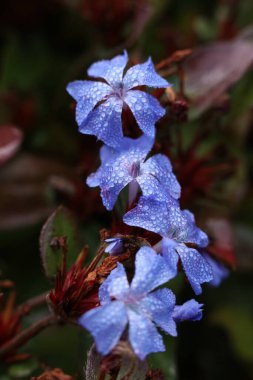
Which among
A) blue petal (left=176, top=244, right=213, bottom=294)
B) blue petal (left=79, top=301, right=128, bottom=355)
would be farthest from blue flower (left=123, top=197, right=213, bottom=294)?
blue petal (left=79, top=301, right=128, bottom=355)

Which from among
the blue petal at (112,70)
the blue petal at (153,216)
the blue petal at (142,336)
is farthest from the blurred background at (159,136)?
the blue petal at (142,336)

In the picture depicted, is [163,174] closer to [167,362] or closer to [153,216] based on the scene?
[153,216]

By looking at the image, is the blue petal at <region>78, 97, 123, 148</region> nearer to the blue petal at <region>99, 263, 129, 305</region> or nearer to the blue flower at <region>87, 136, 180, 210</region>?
the blue flower at <region>87, 136, 180, 210</region>

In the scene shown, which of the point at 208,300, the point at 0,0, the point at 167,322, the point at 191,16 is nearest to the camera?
the point at 167,322

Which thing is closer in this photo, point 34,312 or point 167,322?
point 167,322

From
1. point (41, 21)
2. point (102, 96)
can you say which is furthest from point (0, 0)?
point (102, 96)

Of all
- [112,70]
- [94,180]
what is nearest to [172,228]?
[94,180]

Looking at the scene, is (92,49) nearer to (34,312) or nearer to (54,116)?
(54,116)
